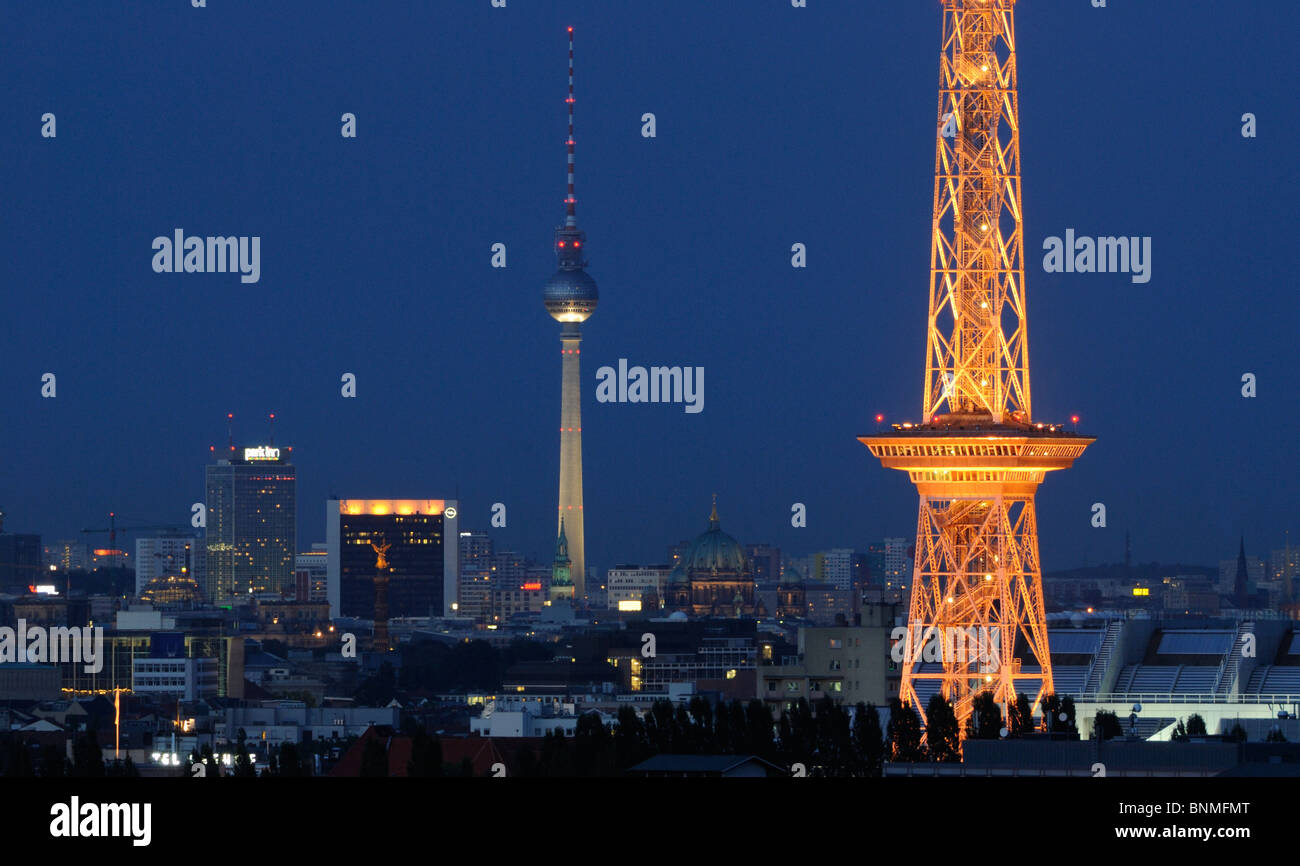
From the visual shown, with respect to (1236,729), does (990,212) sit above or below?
above

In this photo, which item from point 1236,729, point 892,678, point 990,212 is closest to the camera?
point 1236,729
